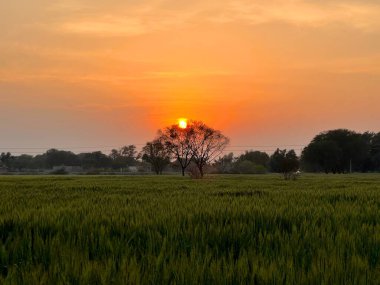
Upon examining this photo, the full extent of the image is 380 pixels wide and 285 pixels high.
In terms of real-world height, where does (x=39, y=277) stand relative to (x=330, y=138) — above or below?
below

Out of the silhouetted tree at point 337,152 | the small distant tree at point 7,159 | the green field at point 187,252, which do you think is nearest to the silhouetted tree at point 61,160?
the small distant tree at point 7,159

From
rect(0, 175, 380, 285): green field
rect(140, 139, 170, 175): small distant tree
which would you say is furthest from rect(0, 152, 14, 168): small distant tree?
rect(0, 175, 380, 285): green field

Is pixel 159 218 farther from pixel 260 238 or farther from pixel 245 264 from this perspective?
pixel 245 264

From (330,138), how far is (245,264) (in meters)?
124

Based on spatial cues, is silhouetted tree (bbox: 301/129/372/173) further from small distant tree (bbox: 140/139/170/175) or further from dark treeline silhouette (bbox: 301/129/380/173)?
small distant tree (bbox: 140/139/170/175)

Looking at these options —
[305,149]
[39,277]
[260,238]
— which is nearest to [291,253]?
[260,238]

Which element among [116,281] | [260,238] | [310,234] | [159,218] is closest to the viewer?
[116,281]

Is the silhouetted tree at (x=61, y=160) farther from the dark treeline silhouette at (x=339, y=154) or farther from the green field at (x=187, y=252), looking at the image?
the green field at (x=187, y=252)

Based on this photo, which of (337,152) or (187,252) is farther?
(337,152)

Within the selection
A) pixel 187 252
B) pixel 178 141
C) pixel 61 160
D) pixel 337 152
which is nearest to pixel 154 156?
pixel 178 141

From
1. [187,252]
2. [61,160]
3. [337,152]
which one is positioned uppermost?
[337,152]

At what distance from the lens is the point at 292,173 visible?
167 feet

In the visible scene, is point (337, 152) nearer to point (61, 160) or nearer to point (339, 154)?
point (339, 154)

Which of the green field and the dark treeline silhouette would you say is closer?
the green field
